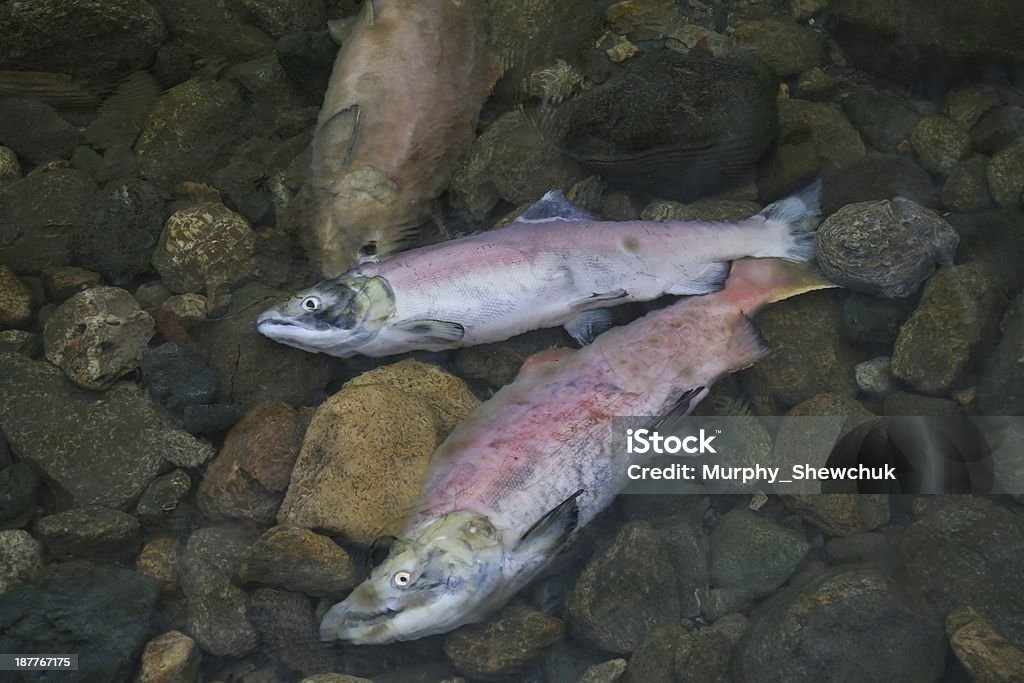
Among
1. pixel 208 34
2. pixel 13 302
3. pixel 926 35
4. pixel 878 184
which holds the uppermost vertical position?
pixel 208 34

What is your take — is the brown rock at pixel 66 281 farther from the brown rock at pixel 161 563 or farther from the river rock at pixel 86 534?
the brown rock at pixel 161 563

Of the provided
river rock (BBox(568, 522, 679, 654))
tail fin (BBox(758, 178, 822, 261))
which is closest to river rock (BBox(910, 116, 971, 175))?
tail fin (BBox(758, 178, 822, 261))

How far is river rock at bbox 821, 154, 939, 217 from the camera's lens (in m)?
3.48

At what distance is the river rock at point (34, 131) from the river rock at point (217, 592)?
2.11 m

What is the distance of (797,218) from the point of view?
11.3 feet

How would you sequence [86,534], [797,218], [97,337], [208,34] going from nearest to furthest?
[86,534] → [97,337] → [797,218] → [208,34]

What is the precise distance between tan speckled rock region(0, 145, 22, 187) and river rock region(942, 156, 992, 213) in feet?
13.5

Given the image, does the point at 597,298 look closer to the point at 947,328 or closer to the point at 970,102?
the point at 947,328

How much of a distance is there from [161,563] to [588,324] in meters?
1.82

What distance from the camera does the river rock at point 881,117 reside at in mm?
3744

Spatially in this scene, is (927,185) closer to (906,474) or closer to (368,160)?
(906,474)

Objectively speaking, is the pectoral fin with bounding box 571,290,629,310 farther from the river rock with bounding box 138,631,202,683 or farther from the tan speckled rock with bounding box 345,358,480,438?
the river rock with bounding box 138,631,202,683

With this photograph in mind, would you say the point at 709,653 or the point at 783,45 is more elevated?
the point at 783,45

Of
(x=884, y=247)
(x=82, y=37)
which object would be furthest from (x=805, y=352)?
(x=82, y=37)
